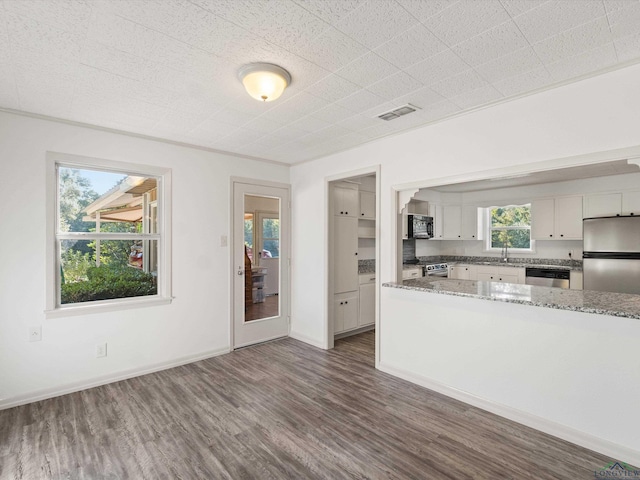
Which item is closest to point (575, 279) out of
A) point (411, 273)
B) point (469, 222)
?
point (469, 222)

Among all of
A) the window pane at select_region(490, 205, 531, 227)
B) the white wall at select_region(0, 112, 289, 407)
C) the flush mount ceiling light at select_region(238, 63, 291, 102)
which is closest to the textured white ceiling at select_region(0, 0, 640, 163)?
the flush mount ceiling light at select_region(238, 63, 291, 102)

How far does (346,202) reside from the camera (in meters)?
4.80

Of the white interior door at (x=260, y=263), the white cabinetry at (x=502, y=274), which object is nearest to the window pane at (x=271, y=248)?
the white interior door at (x=260, y=263)

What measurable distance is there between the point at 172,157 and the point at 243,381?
2.58 meters

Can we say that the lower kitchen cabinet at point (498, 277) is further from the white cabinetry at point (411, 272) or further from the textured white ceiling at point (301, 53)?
the textured white ceiling at point (301, 53)

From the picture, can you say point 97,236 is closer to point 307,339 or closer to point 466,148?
point 307,339

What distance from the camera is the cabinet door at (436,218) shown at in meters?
6.36

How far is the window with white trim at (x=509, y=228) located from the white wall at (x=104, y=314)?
4.42 m

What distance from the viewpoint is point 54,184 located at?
3.10 meters

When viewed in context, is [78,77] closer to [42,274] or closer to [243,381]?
[42,274]

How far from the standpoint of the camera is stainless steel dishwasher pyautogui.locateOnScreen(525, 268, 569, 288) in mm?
5020

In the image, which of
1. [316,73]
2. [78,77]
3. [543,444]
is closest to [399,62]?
[316,73]

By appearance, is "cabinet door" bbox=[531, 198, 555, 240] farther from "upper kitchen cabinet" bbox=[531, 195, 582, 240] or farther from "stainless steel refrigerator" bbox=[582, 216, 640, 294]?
"stainless steel refrigerator" bbox=[582, 216, 640, 294]

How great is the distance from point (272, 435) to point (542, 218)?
524 cm
